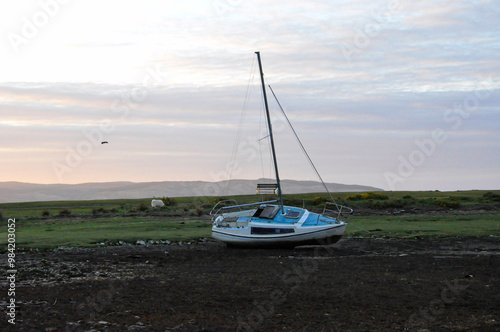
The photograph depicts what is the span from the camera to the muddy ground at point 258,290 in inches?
578

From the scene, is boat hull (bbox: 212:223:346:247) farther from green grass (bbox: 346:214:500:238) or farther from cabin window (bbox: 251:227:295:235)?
green grass (bbox: 346:214:500:238)

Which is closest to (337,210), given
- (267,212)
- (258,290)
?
(267,212)

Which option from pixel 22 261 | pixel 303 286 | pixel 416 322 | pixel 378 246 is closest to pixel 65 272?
pixel 22 261

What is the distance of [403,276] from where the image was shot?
69.6ft

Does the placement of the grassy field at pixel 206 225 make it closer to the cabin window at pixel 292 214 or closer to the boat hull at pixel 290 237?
the cabin window at pixel 292 214

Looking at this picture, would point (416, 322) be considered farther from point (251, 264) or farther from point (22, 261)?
point (22, 261)

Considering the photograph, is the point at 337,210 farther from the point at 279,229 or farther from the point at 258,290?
the point at 258,290

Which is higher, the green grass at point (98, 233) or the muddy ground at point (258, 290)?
the green grass at point (98, 233)

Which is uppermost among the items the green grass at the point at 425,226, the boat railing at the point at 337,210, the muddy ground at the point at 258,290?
the boat railing at the point at 337,210

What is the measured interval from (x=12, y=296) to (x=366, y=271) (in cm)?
1201

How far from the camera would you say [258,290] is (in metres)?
18.8

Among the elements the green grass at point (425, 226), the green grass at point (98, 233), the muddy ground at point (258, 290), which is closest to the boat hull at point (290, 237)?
the muddy ground at point (258, 290)

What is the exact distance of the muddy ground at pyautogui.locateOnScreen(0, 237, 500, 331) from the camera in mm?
14680

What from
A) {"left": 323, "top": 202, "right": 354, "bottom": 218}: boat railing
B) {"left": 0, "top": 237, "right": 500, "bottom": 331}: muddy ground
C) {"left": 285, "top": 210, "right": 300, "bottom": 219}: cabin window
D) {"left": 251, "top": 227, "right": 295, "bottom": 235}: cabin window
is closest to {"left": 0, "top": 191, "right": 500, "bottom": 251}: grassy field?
{"left": 323, "top": 202, "right": 354, "bottom": 218}: boat railing
